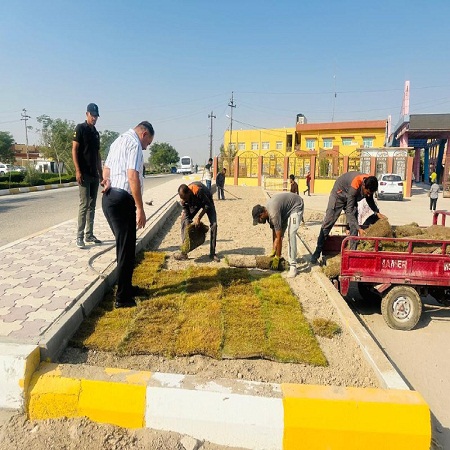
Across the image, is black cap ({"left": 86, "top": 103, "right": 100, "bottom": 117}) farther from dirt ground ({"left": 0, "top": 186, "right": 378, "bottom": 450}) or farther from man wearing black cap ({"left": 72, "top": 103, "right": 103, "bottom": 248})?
dirt ground ({"left": 0, "top": 186, "right": 378, "bottom": 450})

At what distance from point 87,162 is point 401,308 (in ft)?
15.0

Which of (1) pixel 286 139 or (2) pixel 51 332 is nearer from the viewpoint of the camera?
(2) pixel 51 332

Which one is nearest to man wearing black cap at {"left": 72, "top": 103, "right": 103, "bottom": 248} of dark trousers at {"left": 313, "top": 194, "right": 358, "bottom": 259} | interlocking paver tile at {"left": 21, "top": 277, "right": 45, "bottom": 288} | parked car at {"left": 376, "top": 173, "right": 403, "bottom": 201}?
interlocking paver tile at {"left": 21, "top": 277, "right": 45, "bottom": 288}

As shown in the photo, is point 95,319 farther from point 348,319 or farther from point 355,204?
point 355,204

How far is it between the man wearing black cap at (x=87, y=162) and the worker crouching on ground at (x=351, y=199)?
3.52 metres

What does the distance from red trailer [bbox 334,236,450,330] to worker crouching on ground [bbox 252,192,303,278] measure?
116cm

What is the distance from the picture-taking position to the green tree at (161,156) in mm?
75625

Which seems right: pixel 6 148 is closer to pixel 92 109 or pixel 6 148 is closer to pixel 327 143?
pixel 327 143

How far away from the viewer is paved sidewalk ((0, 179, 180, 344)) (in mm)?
2965

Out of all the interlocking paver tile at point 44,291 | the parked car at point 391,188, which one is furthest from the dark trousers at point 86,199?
the parked car at point 391,188

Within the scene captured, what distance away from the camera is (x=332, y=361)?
117 inches

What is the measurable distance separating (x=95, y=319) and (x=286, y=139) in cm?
4669

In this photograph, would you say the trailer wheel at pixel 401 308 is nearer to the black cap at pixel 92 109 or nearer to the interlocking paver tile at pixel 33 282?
the interlocking paver tile at pixel 33 282

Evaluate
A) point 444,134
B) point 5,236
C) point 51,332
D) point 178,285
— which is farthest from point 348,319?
point 444,134
